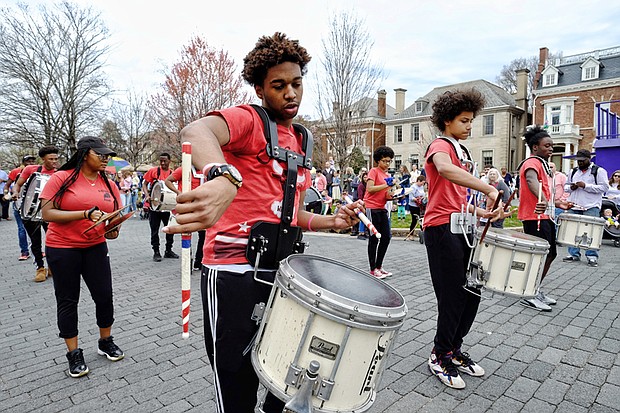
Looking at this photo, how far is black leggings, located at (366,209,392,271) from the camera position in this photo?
709cm

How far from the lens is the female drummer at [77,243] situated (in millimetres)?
3617

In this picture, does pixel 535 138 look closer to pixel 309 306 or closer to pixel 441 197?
pixel 441 197

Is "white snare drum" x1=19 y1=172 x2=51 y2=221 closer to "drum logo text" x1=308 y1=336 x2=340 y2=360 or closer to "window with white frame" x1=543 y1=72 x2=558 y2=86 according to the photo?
"drum logo text" x1=308 y1=336 x2=340 y2=360

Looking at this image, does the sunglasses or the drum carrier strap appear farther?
the sunglasses

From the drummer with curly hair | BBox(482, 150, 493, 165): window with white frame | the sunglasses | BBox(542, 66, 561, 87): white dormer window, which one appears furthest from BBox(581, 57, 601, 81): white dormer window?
the drummer with curly hair

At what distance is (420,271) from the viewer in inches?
300

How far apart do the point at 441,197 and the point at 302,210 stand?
145 cm

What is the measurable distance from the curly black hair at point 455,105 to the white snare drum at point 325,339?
7.60 feet

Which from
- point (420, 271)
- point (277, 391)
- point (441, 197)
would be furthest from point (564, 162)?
point (277, 391)

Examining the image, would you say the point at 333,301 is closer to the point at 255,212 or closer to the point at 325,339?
the point at 325,339

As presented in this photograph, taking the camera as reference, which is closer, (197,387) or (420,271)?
(197,387)

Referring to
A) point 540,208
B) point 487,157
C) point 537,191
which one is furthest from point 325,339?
point 487,157

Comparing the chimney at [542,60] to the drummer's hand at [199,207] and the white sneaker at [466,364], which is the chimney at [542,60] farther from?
the drummer's hand at [199,207]

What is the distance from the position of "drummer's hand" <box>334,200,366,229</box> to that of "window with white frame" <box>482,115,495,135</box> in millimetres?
42421
